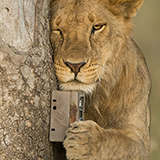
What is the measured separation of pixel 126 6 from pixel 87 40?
653 millimetres

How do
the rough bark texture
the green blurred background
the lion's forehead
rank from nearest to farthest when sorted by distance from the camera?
the rough bark texture, the lion's forehead, the green blurred background

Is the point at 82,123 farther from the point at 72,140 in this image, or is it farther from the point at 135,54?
the point at 135,54

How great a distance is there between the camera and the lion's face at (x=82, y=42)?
2.45 metres

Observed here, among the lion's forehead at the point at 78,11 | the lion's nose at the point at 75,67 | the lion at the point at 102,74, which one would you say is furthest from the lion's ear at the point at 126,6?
the lion's nose at the point at 75,67

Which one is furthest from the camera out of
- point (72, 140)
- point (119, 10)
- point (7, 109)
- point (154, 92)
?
point (154, 92)

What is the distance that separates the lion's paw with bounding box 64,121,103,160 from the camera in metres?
2.30

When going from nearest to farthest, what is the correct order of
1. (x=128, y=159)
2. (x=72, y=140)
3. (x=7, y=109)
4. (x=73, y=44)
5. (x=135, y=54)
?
(x=7, y=109)
(x=72, y=140)
(x=73, y=44)
(x=128, y=159)
(x=135, y=54)

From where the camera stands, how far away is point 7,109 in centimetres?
197

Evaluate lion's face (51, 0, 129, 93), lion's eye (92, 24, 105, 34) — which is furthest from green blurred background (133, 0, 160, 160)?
lion's eye (92, 24, 105, 34)

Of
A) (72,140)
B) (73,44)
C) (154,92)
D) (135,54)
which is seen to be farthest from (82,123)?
(154,92)

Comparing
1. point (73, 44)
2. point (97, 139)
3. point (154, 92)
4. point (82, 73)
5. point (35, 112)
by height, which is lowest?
point (154, 92)

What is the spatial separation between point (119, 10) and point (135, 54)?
1.57 feet

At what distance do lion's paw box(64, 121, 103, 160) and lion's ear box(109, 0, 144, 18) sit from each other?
1144 millimetres

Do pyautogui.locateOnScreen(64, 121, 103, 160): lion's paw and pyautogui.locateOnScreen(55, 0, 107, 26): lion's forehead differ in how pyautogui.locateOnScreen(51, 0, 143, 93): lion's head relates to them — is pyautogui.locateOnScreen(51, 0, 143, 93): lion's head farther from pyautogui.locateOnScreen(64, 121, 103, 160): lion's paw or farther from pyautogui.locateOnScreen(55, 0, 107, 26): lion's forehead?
pyautogui.locateOnScreen(64, 121, 103, 160): lion's paw
